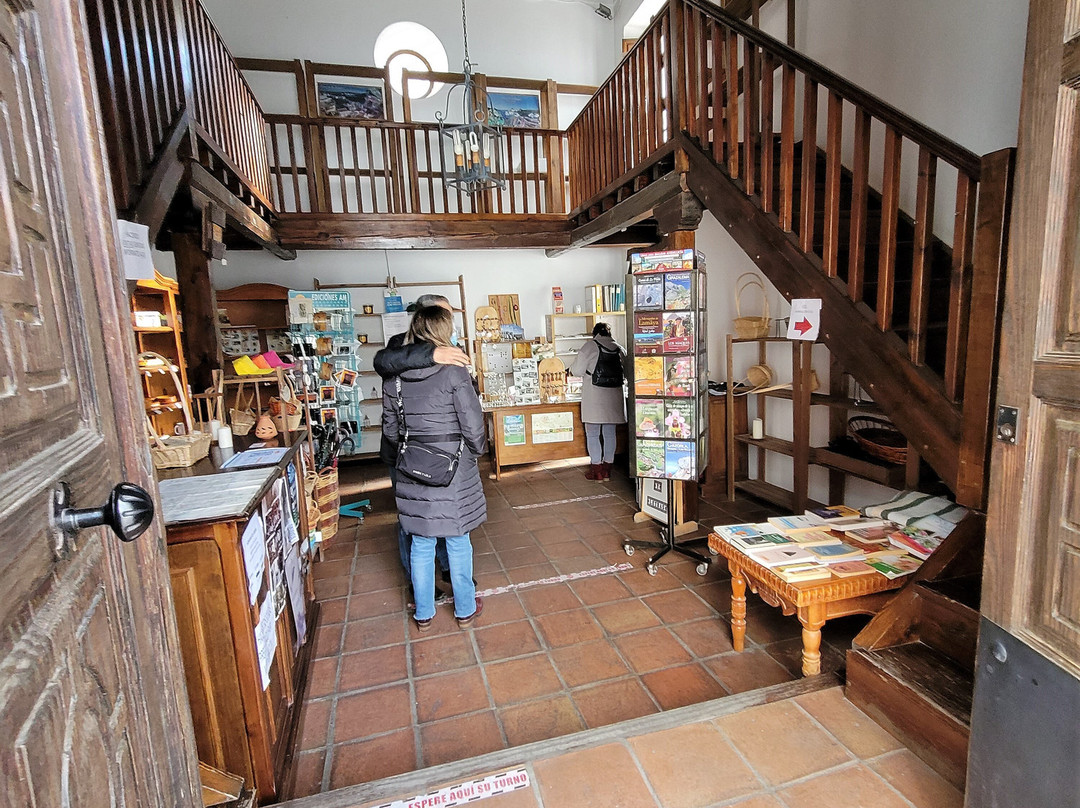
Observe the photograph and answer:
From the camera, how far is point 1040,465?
117 centimetres

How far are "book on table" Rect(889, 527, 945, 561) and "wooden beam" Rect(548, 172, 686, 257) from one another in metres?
2.33

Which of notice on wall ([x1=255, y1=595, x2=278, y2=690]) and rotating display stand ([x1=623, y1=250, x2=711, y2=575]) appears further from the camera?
rotating display stand ([x1=623, y1=250, x2=711, y2=575])

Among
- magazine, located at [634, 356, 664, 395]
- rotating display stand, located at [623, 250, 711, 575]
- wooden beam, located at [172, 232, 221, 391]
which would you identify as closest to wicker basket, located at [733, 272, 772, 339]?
rotating display stand, located at [623, 250, 711, 575]

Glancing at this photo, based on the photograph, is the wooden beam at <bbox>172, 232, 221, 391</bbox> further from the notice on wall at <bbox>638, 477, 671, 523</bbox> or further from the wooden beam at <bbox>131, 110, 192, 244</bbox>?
the notice on wall at <bbox>638, 477, 671, 523</bbox>

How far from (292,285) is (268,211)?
1.63 metres

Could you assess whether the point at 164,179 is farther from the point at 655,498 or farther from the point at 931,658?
the point at 931,658

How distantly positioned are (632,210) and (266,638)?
3.74 metres

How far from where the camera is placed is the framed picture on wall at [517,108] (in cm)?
695

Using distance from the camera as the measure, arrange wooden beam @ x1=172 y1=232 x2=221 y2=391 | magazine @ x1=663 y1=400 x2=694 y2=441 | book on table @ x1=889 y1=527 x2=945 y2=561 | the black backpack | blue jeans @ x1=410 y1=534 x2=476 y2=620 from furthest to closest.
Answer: the black backpack → wooden beam @ x1=172 y1=232 x2=221 y2=391 → magazine @ x1=663 y1=400 x2=694 y2=441 → blue jeans @ x1=410 y1=534 x2=476 y2=620 → book on table @ x1=889 y1=527 x2=945 y2=561

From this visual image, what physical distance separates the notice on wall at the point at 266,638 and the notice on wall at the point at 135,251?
1164mm

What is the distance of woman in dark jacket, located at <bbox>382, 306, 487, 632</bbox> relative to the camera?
2.62 m

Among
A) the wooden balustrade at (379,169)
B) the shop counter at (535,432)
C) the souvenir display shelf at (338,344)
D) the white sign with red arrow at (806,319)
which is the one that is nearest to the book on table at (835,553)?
the white sign with red arrow at (806,319)

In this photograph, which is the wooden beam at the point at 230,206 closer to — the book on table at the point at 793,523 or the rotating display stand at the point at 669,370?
the rotating display stand at the point at 669,370

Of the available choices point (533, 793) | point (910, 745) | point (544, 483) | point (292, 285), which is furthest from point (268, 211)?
point (910, 745)
